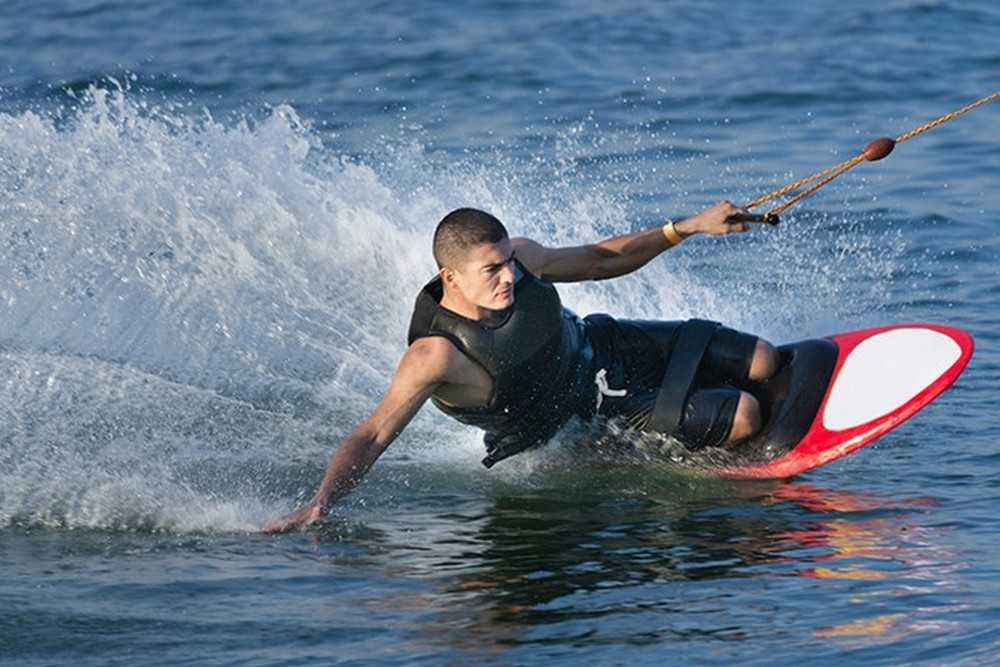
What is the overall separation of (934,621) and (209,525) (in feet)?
9.38

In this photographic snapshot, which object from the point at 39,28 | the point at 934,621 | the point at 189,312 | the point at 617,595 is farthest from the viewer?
the point at 39,28

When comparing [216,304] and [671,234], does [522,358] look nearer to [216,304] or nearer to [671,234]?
[671,234]

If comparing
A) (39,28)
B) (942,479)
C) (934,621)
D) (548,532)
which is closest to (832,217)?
(942,479)

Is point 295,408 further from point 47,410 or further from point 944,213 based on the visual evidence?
point 944,213

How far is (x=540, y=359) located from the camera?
7637 millimetres

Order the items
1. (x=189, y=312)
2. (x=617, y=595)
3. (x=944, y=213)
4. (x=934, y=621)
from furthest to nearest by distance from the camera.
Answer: (x=944, y=213)
(x=189, y=312)
(x=617, y=595)
(x=934, y=621)

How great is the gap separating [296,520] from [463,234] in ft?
4.02

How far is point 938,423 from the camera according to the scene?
8.93 meters

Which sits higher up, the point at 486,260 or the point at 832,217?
the point at 832,217

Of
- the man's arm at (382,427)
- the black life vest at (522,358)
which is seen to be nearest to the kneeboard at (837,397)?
the black life vest at (522,358)

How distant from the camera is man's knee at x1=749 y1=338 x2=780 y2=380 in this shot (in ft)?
26.9

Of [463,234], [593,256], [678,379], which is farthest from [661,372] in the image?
[463,234]

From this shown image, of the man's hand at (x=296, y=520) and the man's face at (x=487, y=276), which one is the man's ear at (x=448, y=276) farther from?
the man's hand at (x=296, y=520)

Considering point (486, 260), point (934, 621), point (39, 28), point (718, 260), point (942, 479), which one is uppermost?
point (39, 28)
